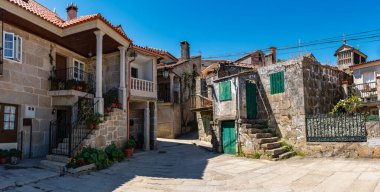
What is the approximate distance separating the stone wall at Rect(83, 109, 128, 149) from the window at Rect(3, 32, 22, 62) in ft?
13.1

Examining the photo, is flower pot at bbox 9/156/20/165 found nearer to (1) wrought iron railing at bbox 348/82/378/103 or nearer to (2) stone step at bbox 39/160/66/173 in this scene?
(2) stone step at bbox 39/160/66/173

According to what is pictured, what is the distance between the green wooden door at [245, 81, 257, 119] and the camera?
13945 millimetres

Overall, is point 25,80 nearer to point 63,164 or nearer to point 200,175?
point 63,164

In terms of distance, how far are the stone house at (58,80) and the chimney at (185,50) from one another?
516 inches

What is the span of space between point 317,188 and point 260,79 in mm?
8100

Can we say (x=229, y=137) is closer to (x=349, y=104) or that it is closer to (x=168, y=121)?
(x=349, y=104)

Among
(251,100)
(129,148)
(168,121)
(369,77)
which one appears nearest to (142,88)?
(129,148)

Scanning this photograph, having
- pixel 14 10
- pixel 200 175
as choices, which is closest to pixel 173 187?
pixel 200 175

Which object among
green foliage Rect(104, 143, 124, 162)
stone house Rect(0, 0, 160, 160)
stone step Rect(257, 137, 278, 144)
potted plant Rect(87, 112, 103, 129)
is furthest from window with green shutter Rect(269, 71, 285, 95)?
potted plant Rect(87, 112, 103, 129)

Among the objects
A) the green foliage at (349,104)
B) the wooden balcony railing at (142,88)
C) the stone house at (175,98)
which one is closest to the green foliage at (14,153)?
the wooden balcony railing at (142,88)

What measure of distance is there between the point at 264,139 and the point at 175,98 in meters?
12.4

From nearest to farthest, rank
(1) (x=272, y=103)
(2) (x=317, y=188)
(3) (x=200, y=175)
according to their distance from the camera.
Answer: (2) (x=317, y=188)
(3) (x=200, y=175)
(1) (x=272, y=103)

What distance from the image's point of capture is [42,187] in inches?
Result: 284

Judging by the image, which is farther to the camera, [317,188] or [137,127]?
[137,127]
